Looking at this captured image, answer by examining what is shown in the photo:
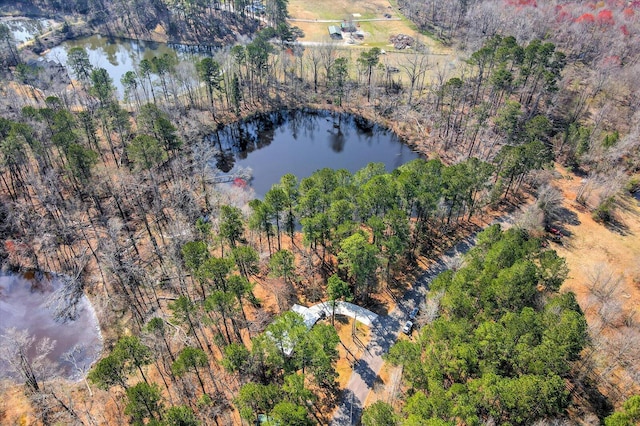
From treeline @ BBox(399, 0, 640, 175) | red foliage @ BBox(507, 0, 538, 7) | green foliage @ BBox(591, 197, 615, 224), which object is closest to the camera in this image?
green foliage @ BBox(591, 197, 615, 224)

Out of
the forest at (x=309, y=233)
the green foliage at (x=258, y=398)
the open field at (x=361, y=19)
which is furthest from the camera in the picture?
the open field at (x=361, y=19)

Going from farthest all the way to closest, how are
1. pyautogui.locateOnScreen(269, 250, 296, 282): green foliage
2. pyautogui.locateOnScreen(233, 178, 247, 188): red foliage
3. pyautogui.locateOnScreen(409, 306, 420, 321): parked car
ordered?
pyautogui.locateOnScreen(233, 178, 247, 188): red foliage, pyautogui.locateOnScreen(409, 306, 420, 321): parked car, pyautogui.locateOnScreen(269, 250, 296, 282): green foliage

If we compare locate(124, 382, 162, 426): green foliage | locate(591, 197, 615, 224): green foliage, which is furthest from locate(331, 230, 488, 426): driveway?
locate(591, 197, 615, 224): green foliage

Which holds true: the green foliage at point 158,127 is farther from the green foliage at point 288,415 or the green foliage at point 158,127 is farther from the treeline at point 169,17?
the treeline at point 169,17

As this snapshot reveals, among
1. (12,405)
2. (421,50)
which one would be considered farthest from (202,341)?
(421,50)

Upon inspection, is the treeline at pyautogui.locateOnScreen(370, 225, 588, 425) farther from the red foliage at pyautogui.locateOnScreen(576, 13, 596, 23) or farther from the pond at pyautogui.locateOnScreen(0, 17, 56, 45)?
the pond at pyautogui.locateOnScreen(0, 17, 56, 45)

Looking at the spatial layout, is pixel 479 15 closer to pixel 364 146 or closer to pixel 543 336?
pixel 364 146

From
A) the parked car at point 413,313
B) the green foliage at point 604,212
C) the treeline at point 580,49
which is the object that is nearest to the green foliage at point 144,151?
the parked car at point 413,313

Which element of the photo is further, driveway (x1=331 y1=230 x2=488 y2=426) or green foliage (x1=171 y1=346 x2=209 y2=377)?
driveway (x1=331 y1=230 x2=488 y2=426)
